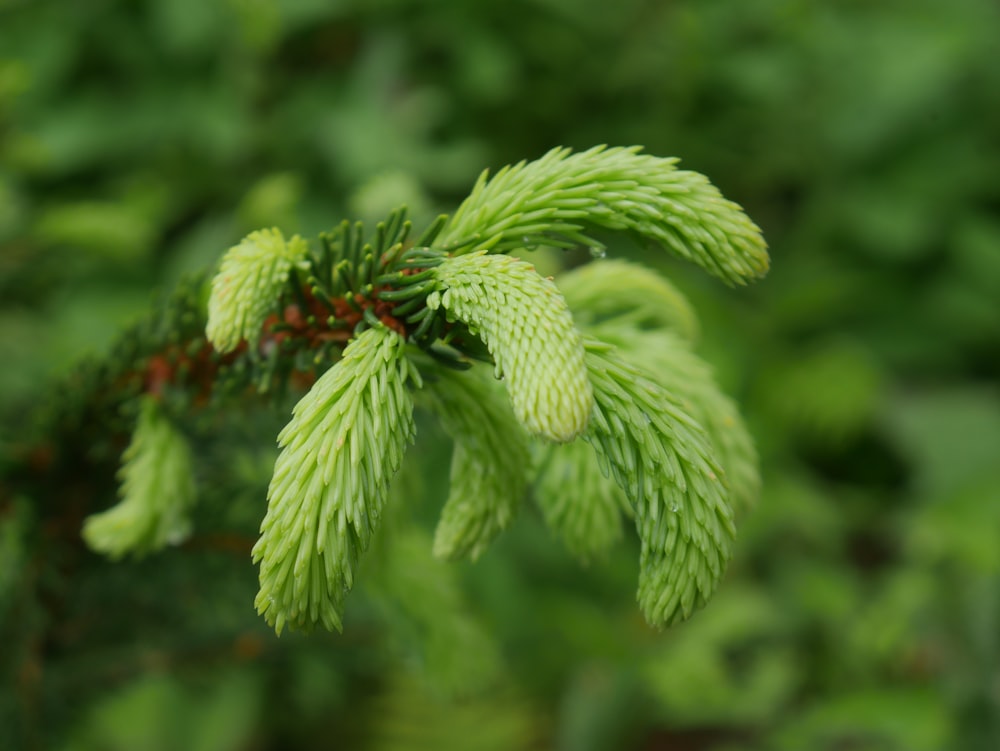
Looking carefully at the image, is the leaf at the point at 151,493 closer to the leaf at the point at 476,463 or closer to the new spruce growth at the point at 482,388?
the new spruce growth at the point at 482,388

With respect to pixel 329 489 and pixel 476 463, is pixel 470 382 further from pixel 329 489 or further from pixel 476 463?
pixel 329 489

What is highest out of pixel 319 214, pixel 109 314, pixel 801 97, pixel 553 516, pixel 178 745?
pixel 801 97

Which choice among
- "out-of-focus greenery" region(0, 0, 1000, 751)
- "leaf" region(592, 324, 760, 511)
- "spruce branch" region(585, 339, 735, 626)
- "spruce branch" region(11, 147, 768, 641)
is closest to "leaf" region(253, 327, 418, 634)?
"spruce branch" region(11, 147, 768, 641)

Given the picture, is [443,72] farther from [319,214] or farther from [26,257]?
[26,257]

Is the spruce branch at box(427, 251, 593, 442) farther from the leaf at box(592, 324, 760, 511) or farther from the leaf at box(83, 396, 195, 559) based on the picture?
the leaf at box(83, 396, 195, 559)

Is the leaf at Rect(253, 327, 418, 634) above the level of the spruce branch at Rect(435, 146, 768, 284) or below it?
below

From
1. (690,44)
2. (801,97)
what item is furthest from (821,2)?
(690,44)
